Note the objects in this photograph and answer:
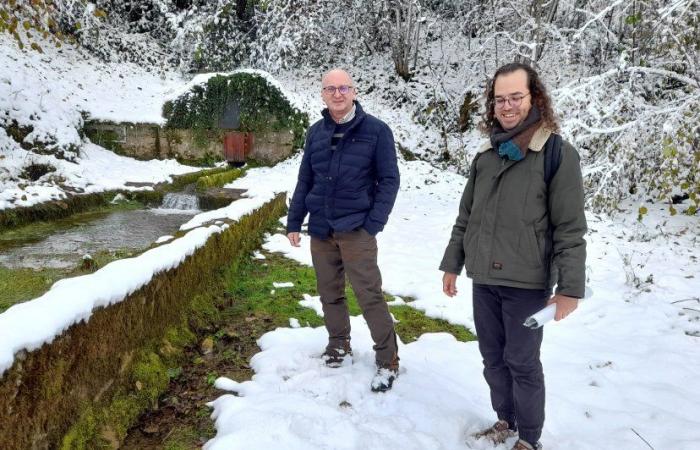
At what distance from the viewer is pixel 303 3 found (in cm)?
1730

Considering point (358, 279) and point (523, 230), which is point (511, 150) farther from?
point (358, 279)

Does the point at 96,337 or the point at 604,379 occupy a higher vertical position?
the point at 96,337

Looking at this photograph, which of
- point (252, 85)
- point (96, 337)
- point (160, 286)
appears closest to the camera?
point (96, 337)

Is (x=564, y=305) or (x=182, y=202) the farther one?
(x=182, y=202)

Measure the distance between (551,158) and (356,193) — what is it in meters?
1.15

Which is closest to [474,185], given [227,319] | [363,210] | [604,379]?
[363,210]

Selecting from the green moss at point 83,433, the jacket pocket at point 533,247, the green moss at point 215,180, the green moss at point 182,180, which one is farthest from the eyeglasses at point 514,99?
the green moss at point 182,180

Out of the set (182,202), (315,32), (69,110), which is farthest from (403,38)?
(182,202)

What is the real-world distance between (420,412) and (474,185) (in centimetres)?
133

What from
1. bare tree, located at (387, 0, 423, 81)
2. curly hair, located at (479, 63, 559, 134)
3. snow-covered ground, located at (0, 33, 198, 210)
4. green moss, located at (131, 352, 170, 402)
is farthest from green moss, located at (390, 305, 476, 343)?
bare tree, located at (387, 0, 423, 81)

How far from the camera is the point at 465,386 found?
2936mm

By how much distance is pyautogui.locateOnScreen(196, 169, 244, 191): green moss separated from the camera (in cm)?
973

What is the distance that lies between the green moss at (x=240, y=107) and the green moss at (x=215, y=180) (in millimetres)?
3057

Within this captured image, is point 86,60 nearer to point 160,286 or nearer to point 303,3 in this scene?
point 303,3
